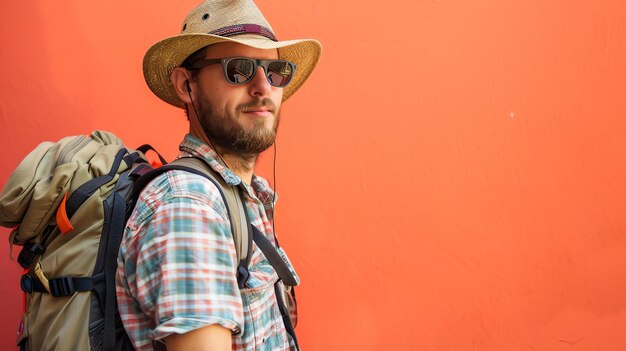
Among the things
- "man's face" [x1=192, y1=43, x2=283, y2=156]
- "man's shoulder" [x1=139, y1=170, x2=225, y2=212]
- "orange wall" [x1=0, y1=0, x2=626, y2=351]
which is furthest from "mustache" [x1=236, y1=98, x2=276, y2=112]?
"orange wall" [x1=0, y1=0, x2=626, y2=351]

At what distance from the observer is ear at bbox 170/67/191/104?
1572mm

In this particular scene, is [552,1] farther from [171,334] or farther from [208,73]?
[171,334]

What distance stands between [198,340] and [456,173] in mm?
1554

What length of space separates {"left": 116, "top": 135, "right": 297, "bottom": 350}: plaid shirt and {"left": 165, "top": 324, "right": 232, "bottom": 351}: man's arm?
0.02 m

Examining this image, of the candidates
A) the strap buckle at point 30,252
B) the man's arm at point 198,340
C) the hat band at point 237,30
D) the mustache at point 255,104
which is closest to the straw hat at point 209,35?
the hat band at point 237,30

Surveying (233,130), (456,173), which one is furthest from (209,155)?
(456,173)

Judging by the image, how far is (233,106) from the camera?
4.93ft

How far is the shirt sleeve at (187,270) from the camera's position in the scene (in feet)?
3.73

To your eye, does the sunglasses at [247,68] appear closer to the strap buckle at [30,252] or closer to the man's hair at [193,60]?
the man's hair at [193,60]

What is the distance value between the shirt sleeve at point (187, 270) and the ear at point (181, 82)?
1.43 ft

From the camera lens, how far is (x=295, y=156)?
2.39 m

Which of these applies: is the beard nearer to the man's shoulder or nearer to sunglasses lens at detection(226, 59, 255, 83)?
sunglasses lens at detection(226, 59, 255, 83)

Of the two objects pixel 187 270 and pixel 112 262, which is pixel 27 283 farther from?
pixel 187 270

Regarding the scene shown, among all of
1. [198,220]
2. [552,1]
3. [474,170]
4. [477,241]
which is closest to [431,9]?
[552,1]
